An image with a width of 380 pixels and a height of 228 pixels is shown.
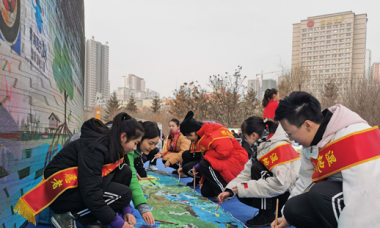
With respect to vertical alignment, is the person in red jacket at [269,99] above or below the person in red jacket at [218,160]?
above

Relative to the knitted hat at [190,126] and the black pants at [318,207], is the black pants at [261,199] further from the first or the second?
the knitted hat at [190,126]

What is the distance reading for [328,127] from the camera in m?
1.44

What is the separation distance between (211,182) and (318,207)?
179 centimetres

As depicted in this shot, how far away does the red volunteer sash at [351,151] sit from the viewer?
1270 mm

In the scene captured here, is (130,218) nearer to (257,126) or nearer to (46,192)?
(46,192)

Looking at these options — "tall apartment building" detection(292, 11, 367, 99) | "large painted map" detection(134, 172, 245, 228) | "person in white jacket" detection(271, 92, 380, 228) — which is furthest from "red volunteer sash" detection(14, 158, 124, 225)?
"tall apartment building" detection(292, 11, 367, 99)

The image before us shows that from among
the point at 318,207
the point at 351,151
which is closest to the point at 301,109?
the point at 351,151

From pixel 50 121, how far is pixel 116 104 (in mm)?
29030

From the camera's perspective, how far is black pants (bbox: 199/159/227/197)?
3125 millimetres

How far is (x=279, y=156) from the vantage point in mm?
2277

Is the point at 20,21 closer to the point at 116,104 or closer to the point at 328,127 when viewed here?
the point at 328,127

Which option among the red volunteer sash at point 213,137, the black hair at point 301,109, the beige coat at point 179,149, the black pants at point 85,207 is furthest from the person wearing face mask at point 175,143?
the black hair at point 301,109

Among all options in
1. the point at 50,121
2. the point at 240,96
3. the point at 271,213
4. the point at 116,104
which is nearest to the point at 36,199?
the point at 50,121

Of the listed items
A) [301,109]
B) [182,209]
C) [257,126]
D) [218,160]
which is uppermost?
[301,109]
